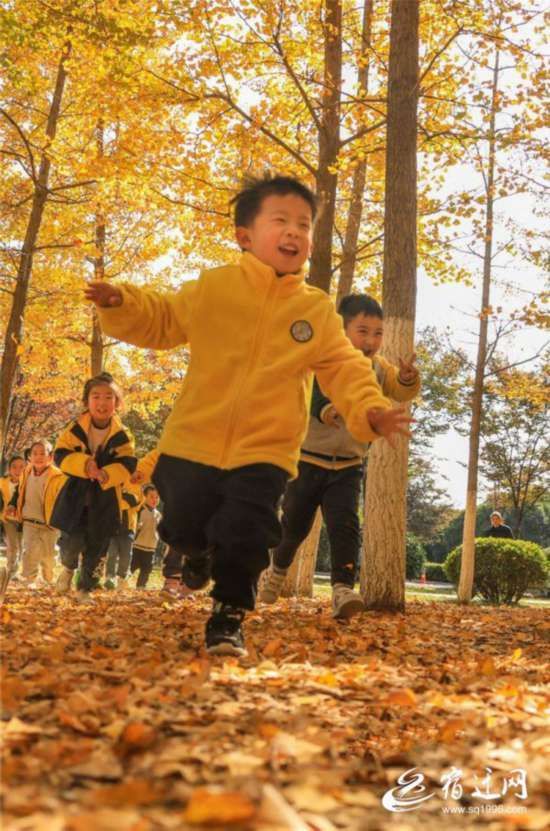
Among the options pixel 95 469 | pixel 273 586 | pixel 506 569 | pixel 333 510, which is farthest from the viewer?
pixel 506 569

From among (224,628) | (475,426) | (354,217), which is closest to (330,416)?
(224,628)

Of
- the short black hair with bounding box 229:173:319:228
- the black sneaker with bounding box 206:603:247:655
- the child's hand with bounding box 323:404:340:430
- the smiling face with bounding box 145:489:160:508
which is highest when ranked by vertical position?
the short black hair with bounding box 229:173:319:228

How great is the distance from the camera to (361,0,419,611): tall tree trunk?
22.1 ft

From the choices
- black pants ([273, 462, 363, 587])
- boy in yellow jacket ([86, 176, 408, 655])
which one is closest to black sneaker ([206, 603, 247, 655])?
boy in yellow jacket ([86, 176, 408, 655])

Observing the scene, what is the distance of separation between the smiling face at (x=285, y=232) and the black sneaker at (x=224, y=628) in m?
1.55

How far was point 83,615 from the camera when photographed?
19.8ft

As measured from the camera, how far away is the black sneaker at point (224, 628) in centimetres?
367

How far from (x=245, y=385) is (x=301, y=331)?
39 cm

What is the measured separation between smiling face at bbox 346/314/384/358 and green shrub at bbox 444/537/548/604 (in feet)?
39.8

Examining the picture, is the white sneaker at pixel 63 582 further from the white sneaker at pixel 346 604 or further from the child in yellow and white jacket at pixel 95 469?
the white sneaker at pixel 346 604

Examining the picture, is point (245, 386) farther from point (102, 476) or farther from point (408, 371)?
point (102, 476)

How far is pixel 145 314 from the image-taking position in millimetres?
3889

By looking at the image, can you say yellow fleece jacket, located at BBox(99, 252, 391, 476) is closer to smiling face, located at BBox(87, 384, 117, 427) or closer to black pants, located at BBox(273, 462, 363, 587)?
black pants, located at BBox(273, 462, 363, 587)

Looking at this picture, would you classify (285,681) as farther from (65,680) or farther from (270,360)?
(270,360)
